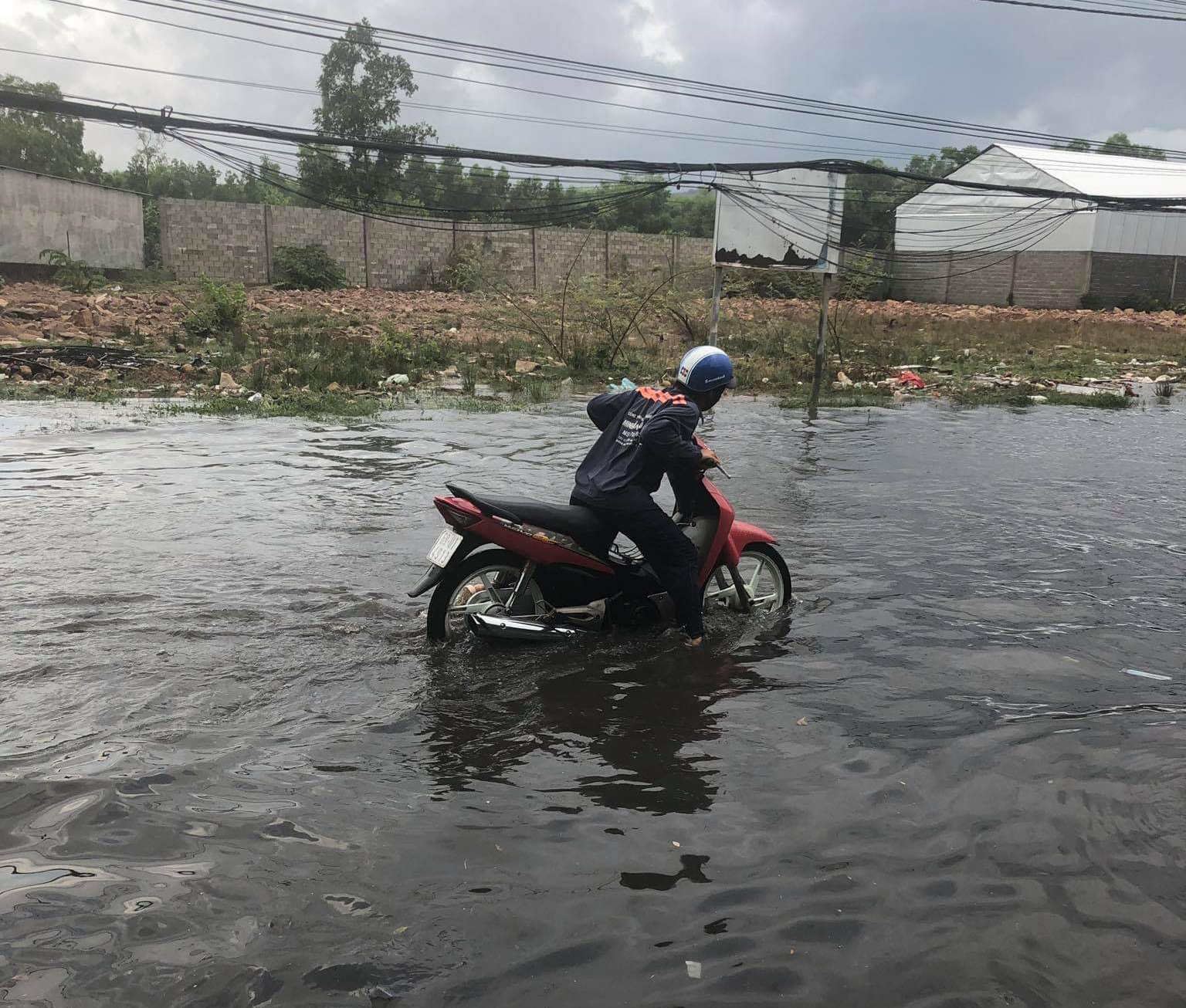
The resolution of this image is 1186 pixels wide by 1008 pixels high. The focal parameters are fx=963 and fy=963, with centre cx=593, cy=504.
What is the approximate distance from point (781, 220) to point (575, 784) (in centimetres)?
1376

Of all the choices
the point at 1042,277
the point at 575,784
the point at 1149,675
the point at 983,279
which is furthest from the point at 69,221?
the point at 1042,277

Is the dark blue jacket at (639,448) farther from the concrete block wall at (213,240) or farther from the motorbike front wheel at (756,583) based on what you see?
the concrete block wall at (213,240)

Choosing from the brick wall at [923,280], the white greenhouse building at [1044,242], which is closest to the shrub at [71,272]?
the white greenhouse building at [1044,242]

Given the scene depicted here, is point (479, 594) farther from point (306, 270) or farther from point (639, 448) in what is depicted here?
point (306, 270)

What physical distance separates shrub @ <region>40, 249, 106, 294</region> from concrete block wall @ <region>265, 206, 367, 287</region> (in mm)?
5850

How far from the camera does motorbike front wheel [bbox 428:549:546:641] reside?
4.89m

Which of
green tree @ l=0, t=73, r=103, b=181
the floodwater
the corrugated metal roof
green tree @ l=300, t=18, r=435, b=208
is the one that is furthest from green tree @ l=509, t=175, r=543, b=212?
the floodwater

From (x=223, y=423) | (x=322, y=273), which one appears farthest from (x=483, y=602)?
(x=322, y=273)

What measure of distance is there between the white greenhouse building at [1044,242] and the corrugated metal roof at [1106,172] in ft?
0.28

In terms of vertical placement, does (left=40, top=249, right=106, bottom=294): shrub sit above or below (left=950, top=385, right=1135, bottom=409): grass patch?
above

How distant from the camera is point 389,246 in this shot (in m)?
32.7

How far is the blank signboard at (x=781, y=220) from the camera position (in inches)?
614

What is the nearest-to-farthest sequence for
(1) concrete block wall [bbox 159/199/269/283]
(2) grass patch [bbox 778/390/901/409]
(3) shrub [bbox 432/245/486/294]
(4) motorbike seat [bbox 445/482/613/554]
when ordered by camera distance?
(4) motorbike seat [bbox 445/482/613/554]
(2) grass patch [bbox 778/390/901/409]
(1) concrete block wall [bbox 159/199/269/283]
(3) shrub [bbox 432/245/486/294]

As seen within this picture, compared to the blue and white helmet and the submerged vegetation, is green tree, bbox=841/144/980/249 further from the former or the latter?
the blue and white helmet
